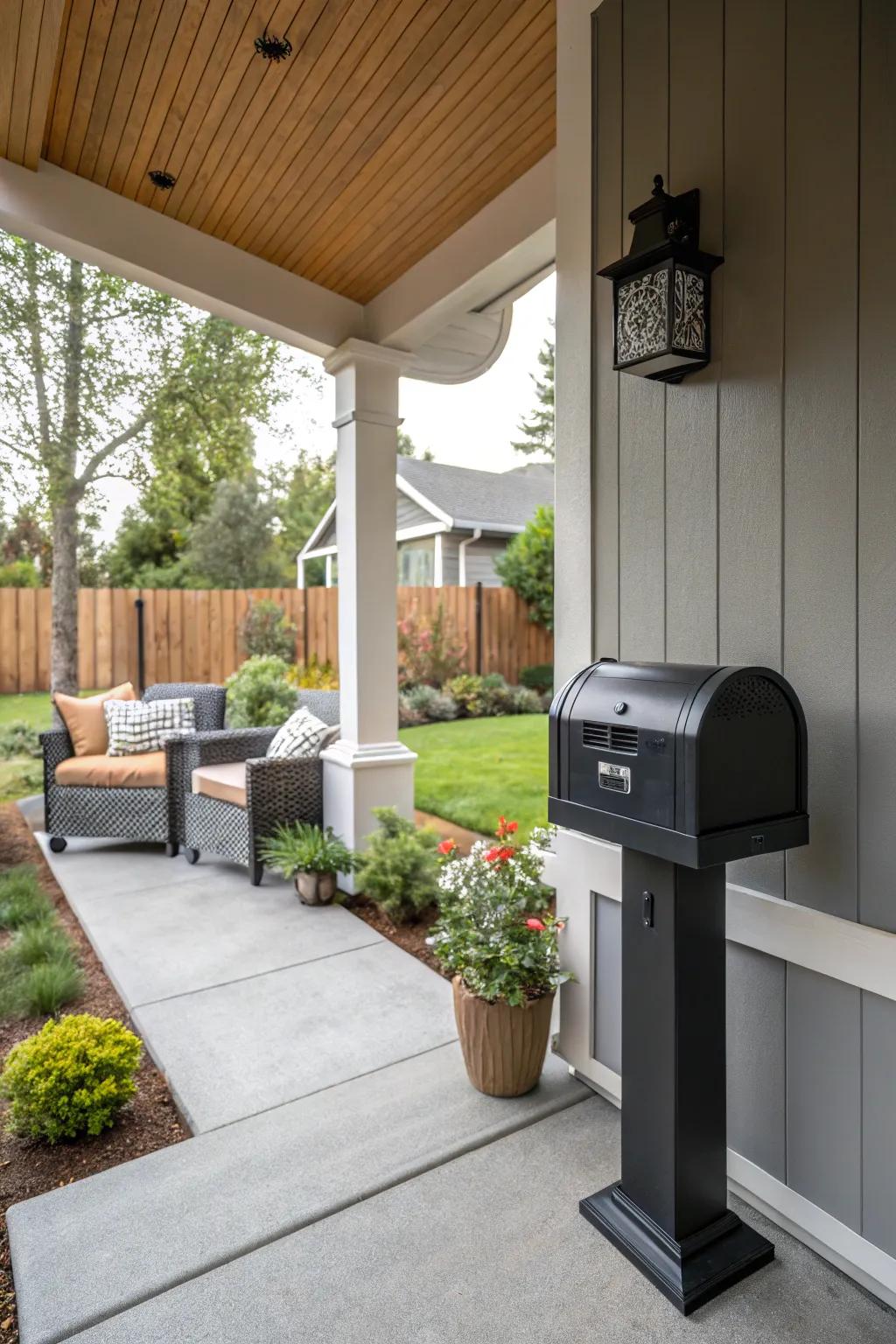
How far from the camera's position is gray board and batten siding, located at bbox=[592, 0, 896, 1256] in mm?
1507

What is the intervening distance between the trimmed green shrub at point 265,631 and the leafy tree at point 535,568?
3189mm

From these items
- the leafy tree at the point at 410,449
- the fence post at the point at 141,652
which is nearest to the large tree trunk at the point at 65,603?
the fence post at the point at 141,652

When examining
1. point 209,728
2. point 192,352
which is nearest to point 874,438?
point 209,728

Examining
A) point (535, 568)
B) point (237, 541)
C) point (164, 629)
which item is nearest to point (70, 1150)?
point (164, 629)

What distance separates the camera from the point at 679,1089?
→ 1.59 m

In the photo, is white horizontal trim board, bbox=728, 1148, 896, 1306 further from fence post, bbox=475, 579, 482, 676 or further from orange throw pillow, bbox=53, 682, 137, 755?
fence post, bbox=475, 579, 482, 676

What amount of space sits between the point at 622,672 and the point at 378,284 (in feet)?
9.78

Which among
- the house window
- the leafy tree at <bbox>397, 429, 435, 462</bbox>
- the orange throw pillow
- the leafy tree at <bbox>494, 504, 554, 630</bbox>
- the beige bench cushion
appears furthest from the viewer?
the leafy tree at <bbox>397, 429, 435, 462</bbox>

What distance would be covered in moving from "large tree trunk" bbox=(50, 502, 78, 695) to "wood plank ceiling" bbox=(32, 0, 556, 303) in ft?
13.1

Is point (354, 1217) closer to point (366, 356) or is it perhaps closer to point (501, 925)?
point (501, 925)

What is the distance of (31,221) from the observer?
314cm

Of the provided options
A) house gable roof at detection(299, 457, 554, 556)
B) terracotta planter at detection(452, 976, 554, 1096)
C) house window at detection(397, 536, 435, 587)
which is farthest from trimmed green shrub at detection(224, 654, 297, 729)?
house window at detection(397, 536, 435, 587)

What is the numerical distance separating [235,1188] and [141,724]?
11.3 ft

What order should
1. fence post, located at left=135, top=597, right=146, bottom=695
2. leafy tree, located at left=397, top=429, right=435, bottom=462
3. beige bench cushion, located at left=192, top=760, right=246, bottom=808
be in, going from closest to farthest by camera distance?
beige bench cushion, located at left=192, top=760, right=246, bottom=808
fence post, located at left=135, top=597, right=146, bottom=695
leafy tree, located at left=397, top=429, right=435, bottom=462
